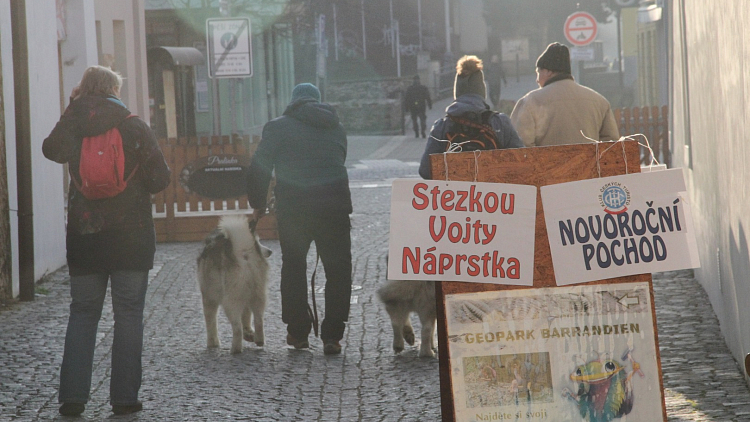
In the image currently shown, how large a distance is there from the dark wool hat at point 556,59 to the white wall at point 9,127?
5141mm

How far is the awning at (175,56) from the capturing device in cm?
2150

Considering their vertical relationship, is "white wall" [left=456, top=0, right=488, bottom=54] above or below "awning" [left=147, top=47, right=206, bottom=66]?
above

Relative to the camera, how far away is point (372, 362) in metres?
7.34

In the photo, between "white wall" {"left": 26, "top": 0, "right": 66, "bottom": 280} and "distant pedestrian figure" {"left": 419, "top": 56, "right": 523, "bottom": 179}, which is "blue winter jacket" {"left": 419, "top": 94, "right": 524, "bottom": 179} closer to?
"distant pedestrian figure" {"left": 419, "top": 56, "right": 523, "bottom": 179}

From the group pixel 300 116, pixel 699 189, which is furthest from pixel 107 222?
pixel 699 189

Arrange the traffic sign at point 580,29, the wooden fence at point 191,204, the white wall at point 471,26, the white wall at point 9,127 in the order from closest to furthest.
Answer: the white wall at point 9,127, the wooden fence at point 191,204, the traffic sign at point 580,29, the white wall at point 471,26

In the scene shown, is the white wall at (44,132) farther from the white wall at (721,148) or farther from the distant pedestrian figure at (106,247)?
the white wall at (721,148)

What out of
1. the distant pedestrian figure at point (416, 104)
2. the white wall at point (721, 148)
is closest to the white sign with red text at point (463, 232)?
the white wall at point (721, 148)

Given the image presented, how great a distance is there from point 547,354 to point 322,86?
45074mm

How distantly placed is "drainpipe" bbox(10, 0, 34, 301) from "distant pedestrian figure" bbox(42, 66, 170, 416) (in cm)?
419

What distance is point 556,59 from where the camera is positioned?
26.1ft

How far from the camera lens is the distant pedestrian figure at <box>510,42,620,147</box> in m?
7.81

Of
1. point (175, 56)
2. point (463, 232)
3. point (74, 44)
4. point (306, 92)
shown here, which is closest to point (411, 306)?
point (306, 92)

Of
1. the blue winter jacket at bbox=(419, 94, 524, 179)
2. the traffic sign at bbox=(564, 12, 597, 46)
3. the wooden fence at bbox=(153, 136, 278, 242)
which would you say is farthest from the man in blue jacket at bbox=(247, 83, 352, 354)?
the traffic sign at bbox=(564, 12, 597, 46)
